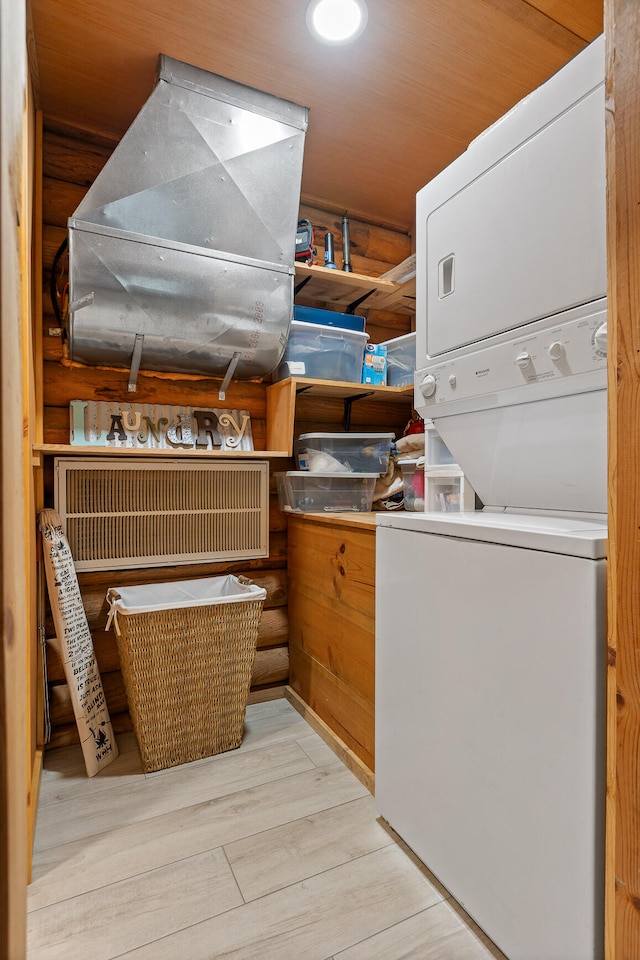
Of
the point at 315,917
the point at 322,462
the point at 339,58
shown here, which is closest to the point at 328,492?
the point at 322,462

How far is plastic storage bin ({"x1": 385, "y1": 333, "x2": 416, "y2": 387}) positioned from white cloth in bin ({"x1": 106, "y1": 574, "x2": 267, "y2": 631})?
1.07 meters

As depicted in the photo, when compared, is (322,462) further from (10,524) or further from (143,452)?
(10,524)

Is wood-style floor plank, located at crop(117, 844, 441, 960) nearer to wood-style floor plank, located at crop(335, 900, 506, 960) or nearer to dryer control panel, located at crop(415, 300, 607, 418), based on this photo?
wood-style floor plank, located at crop(335, 900, 506, 960)

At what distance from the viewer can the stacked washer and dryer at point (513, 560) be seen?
0.82m

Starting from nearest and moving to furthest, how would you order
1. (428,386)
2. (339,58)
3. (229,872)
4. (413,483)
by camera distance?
(229,872) → (428,386) → (339,58) → (413,483)

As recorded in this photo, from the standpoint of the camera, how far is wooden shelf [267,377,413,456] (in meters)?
1.96

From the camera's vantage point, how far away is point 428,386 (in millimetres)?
1366

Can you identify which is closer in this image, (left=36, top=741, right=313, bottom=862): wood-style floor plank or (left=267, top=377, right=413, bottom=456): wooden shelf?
(left=36, top=741, right=313, bottom=862): wood-style floor plank

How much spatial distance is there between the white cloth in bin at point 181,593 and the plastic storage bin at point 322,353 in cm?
87

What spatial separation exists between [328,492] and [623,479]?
56.2 inches

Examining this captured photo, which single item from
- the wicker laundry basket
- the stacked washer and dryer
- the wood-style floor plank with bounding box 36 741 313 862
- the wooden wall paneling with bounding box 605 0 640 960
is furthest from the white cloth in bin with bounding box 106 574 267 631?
the wooden wall paneling with bounding box 605 0 640 960

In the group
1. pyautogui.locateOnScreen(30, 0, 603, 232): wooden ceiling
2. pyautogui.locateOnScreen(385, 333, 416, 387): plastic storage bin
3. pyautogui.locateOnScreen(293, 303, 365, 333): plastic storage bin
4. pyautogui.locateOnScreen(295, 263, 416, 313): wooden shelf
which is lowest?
pyautogui.locateOnScreen(385, 333, 416, 387): plastic storage bin

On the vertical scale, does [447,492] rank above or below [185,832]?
above

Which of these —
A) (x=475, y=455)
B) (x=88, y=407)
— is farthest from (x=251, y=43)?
(x=475, y=455)
